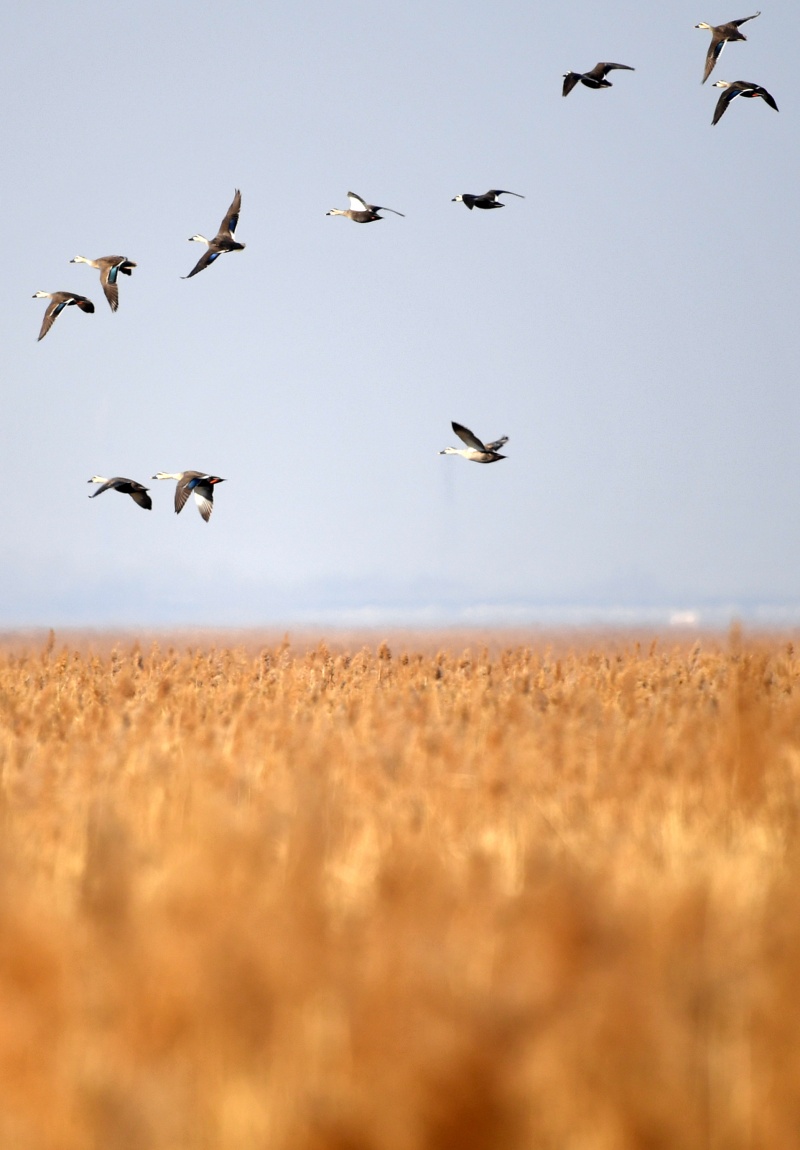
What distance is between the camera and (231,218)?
604 inches

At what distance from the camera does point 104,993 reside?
2607 mm

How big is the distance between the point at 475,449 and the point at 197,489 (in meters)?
3.31

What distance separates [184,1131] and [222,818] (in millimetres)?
1373

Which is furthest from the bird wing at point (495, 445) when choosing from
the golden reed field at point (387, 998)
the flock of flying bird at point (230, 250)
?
the golden reed field at point (387, 998)

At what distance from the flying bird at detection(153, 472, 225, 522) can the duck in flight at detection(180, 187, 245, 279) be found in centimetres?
251

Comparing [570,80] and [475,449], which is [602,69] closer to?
[570,80]

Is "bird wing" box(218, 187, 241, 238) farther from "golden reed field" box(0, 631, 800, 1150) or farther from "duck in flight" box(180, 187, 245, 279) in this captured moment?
"golden reed field" box(0, 631, 800, 1150)

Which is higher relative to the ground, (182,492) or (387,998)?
(182,492)

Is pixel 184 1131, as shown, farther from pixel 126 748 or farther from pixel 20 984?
pixel 126 748

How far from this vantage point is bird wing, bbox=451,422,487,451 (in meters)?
13.9

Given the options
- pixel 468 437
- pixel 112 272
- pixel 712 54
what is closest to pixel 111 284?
pixel 112 272

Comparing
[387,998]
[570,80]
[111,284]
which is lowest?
[387,998]

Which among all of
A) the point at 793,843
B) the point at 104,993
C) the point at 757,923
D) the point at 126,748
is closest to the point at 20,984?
the point at 104,993

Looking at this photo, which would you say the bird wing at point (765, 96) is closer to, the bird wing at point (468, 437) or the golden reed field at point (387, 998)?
the bird wing at point (468, 437)
